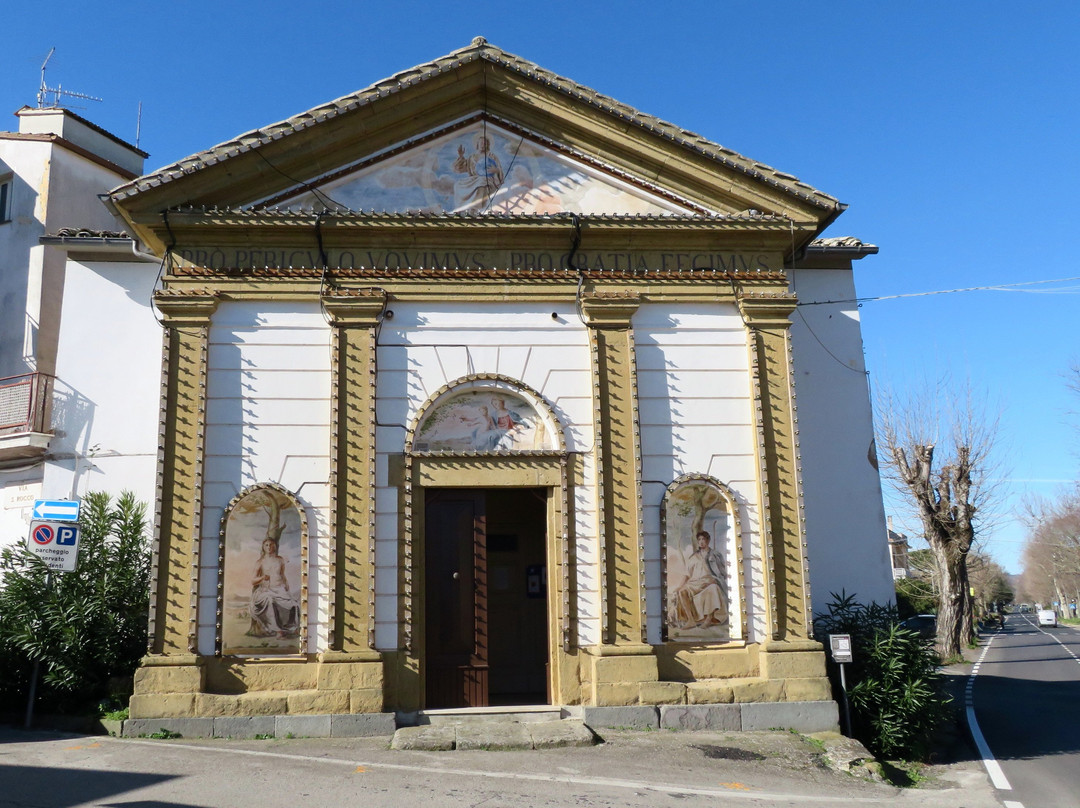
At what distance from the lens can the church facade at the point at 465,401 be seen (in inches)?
428

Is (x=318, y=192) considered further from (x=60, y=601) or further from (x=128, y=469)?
(x=60, y=601)

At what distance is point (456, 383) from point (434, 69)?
4.05 m

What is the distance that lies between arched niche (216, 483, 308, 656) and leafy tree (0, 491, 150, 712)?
4.48 feet

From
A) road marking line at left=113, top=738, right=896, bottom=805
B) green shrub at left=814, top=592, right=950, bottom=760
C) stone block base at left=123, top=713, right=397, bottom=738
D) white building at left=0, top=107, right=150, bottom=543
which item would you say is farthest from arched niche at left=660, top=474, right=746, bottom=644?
white building at left=0, top=107, right=150, bottom=543

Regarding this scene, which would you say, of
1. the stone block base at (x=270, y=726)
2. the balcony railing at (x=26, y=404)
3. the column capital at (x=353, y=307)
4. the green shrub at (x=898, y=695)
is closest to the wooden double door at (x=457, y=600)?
the stone block base at (x=270, y=726)

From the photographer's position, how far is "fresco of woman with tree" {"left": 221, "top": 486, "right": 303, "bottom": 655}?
35.3 feet

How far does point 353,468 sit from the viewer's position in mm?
11133

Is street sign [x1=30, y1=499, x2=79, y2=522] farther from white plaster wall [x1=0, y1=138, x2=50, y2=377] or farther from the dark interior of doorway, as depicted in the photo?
white plaster wall [x1=0, y1=138, x2=50, y2=377]

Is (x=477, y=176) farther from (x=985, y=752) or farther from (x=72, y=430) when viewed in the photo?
(x=985, y=752)

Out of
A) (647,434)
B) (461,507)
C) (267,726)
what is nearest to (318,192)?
(461,507)

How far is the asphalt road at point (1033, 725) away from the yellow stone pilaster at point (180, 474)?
9183 mm

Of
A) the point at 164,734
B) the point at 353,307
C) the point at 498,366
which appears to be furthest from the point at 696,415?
the point at 164,734

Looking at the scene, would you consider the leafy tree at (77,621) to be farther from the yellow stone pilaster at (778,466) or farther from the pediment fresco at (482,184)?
the yellow stone pilaster at (778,466)

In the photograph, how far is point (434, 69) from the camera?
11.9 m
